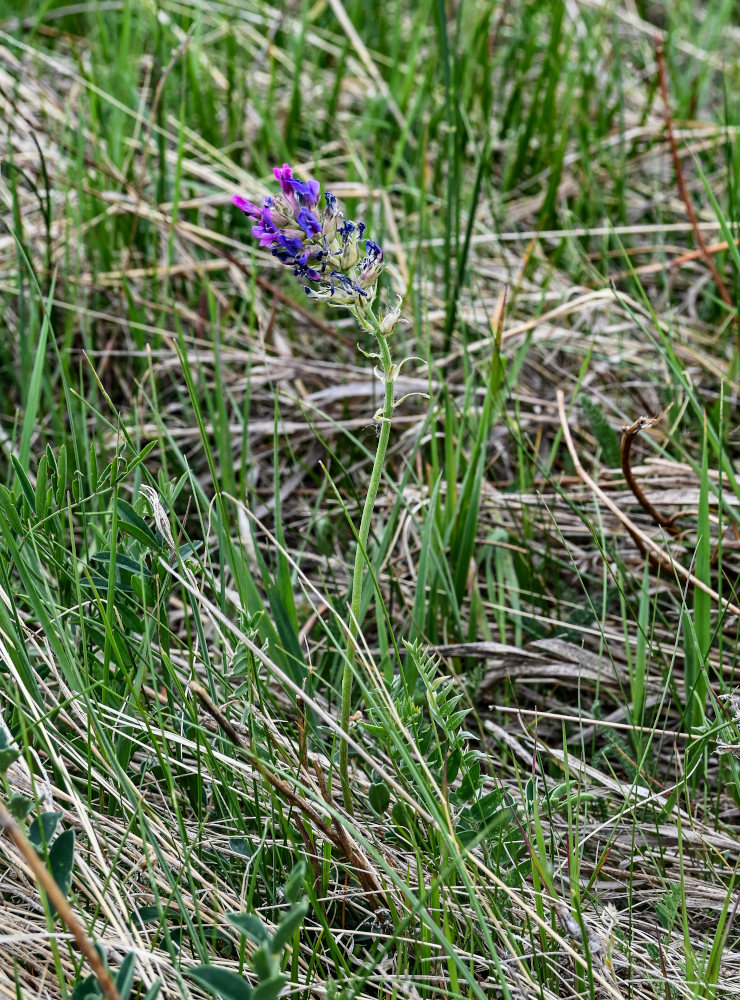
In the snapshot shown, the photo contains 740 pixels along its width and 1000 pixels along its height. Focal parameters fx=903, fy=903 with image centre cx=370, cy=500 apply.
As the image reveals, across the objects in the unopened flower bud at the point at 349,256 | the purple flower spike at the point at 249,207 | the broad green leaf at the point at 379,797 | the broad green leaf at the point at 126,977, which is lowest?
the broad green leaf at the point at 379,797

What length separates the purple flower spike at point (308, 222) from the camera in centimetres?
105

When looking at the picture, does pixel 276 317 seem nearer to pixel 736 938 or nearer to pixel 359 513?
pixel 359 513

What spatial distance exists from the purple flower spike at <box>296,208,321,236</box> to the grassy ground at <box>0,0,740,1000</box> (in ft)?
1.13

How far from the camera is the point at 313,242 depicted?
1066 millimetres

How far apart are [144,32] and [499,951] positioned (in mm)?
3336

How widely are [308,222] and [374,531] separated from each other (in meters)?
0.86

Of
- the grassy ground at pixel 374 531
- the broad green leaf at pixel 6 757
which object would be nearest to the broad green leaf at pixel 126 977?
the grassy ground at pixel 374 531

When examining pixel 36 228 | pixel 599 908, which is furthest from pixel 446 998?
pixel 36 228

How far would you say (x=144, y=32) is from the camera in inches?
131

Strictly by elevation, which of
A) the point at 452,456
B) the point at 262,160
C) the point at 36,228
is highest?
the point at 262,160

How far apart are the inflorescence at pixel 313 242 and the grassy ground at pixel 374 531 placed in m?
0.31

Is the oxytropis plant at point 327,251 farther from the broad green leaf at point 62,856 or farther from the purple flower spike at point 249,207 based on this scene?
the broad green leaf at point 62,856

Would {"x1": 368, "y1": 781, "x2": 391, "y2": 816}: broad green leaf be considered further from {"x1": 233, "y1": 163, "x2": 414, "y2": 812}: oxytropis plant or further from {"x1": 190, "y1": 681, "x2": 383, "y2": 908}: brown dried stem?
{"x1": 233, "y1": 163, "x2": 414, "y2": 812}: oxytropis plant

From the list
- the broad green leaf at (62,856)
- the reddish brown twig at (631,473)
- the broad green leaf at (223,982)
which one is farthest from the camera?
the reddish brown twig at (631,473)
